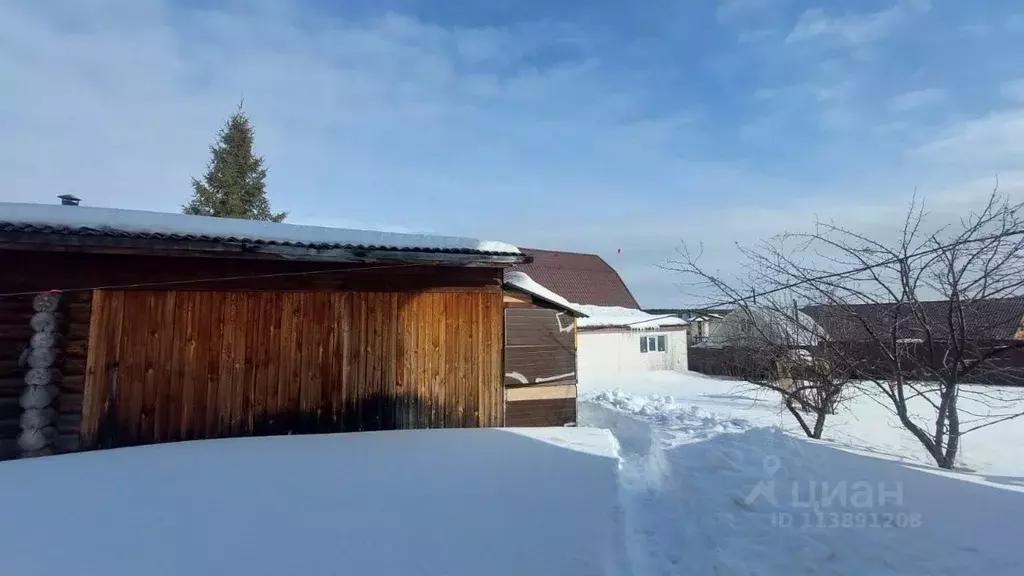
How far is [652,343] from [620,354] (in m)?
2.14

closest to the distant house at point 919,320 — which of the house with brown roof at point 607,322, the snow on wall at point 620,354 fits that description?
the house with brown roof at point 607,322

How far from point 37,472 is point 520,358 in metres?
4.95

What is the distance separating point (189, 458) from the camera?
4215 mm

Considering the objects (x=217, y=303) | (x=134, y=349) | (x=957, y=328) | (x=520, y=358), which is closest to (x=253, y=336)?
(x=217, y=303)

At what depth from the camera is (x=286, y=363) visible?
17.4 ft

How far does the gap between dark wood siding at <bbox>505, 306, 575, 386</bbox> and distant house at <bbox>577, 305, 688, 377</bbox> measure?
10299mm

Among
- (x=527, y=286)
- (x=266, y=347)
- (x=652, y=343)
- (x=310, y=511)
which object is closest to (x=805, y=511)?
(x=310, y=511)

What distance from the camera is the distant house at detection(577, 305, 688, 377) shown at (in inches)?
738

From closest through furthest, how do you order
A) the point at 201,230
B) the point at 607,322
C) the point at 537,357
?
the point at 201,230
the point at 537,357
the point at 607,322

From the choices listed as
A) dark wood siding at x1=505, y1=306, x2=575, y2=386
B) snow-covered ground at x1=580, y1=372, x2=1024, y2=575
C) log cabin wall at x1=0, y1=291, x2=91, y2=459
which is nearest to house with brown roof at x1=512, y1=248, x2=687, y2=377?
dark wood siding at x1=505, y1=306, x2=575, y2=386

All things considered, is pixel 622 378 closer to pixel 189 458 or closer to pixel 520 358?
pixel 520 358

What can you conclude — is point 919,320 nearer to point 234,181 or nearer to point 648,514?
point 648,514

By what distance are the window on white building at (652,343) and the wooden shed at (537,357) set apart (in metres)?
13.5

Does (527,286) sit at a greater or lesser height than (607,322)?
greater
